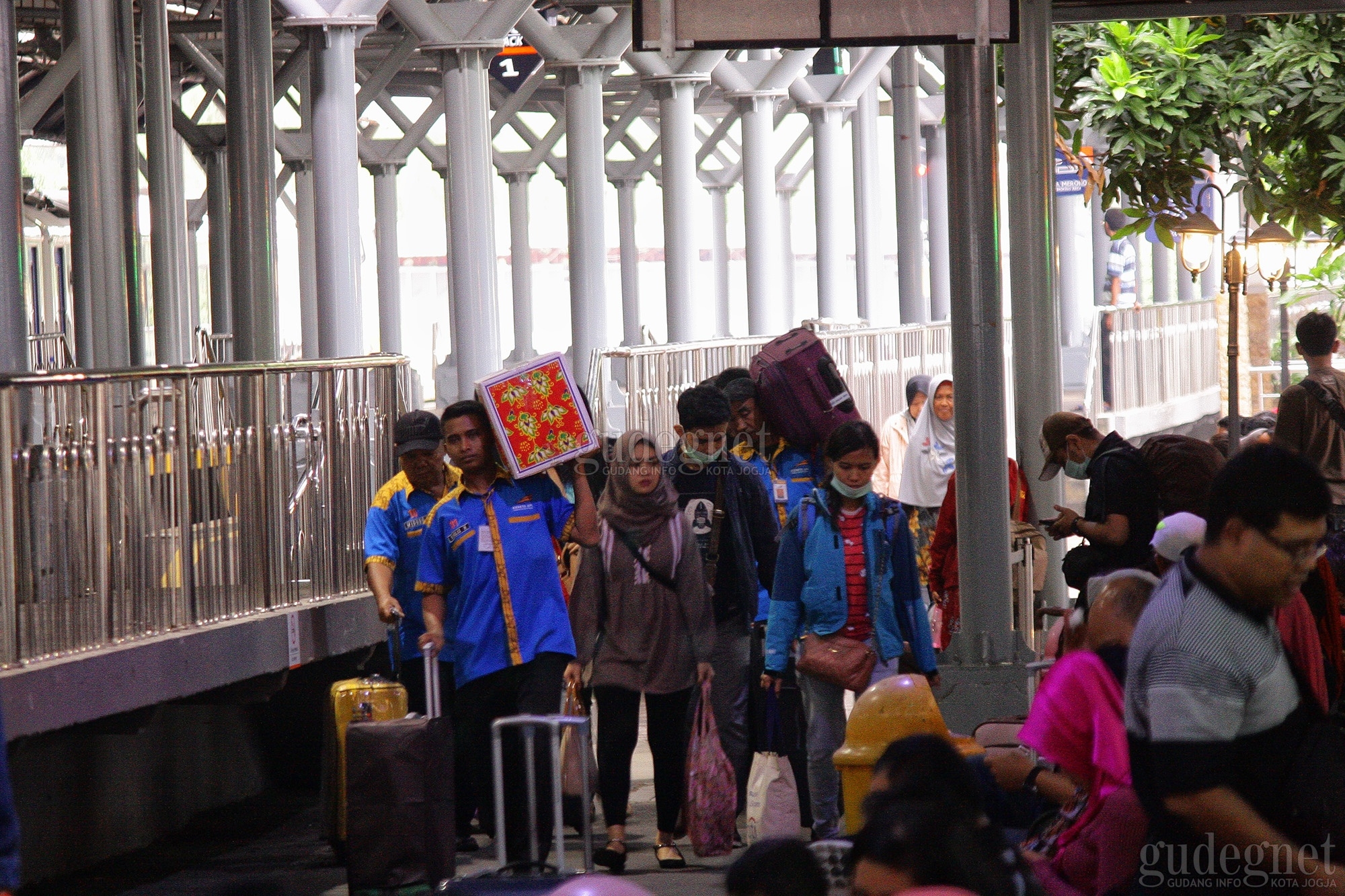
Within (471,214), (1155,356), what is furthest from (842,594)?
(1155,356)

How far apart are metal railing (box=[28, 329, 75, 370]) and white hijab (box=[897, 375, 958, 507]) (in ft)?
43.4

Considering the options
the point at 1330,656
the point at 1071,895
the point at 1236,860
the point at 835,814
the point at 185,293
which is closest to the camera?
the point at 1236,860

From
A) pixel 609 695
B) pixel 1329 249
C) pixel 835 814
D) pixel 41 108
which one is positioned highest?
pixel 41 108

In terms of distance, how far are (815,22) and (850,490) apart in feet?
6.16

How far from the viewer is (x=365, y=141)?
29.5 meters

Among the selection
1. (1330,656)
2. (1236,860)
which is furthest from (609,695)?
(1236,860)

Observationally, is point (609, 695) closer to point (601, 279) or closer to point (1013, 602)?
point (1013, 602)

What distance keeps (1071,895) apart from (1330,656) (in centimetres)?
186

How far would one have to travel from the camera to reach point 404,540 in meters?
7.84

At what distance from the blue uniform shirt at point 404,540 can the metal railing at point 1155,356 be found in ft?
50.9

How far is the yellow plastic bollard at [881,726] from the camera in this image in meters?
5.71

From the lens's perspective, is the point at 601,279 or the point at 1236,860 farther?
the point at 601,279

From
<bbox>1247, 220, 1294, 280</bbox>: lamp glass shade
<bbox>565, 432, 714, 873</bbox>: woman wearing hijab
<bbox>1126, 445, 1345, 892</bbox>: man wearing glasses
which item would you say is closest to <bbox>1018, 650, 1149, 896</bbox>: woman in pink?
<bbox>1126, 445, 1345, 892</bbox>: man wearing glasses

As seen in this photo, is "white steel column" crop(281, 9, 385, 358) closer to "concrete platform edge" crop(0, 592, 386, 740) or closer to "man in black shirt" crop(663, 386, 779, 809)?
"concrete platform edge" crop(0, 592, 386, 740)
